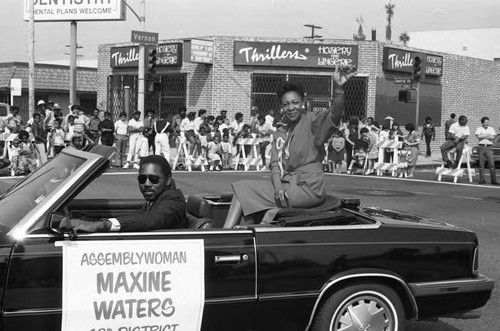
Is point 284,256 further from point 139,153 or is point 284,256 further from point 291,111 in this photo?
point 139,153

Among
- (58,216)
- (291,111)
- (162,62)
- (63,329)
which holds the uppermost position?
(162,62)

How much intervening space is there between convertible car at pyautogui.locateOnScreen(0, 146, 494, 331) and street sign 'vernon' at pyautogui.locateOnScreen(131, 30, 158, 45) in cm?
1784

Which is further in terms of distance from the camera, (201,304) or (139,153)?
(139,153)

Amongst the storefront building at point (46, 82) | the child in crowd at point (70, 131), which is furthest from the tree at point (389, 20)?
the child in crowd at point (70, 131)

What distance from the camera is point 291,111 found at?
16.0ft

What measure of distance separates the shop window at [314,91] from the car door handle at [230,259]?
22.4 m

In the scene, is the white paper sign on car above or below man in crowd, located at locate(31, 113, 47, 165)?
below

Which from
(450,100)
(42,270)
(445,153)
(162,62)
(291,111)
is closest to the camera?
(42,270)

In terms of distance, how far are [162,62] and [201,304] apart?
81.4ft

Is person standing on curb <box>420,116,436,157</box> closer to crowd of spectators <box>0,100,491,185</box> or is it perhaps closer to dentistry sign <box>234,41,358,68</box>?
dentistry sign <box>234,41,358,68</box>

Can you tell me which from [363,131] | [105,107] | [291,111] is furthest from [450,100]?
[291,111]

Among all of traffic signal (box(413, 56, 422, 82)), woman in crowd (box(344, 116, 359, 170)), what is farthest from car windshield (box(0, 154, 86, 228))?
traffic signal (box(413, 56, 422, 82))

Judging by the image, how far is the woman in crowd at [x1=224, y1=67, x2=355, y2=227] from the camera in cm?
455

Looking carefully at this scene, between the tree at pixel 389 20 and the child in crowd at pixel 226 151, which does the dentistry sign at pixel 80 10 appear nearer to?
the child in crowd at pixel 226 151
